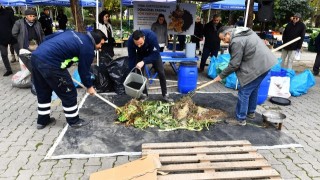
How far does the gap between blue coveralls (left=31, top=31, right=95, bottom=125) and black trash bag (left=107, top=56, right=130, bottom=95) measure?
1.83 metres

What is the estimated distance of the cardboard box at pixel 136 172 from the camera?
2.62 m

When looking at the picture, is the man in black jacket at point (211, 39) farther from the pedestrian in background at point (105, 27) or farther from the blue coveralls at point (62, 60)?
the blue coveralls at point (62, 60)

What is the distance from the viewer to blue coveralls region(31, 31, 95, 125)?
345 centimetres

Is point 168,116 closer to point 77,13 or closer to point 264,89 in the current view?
point 264,89

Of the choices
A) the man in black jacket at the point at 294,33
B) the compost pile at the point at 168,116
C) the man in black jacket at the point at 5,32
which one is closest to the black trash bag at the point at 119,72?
the compost pile at the point at 168,116

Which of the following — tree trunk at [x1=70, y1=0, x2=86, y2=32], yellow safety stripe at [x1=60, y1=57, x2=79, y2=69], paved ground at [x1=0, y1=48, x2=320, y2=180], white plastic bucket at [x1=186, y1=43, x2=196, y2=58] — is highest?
tree trunk at [x1=70, y1=0, x2=86, y2=32]

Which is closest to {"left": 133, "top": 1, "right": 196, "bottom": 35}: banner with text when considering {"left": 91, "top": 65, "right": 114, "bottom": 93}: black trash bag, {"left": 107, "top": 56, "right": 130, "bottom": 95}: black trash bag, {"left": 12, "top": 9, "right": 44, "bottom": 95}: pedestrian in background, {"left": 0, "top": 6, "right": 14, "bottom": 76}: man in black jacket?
{"left": 107, "top": 56, "right": 130, "bottom": 95}: black trash bag

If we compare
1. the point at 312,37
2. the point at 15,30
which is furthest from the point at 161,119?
the point at 312,37

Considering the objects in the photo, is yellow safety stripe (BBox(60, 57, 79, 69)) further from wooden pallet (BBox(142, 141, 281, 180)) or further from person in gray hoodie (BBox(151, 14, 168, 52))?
person in gray hoodie (BBox(151, 14, 168, 52))

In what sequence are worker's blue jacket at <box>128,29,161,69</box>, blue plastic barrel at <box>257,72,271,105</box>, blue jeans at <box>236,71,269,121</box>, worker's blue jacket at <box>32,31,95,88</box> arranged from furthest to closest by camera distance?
blue plastic barrel at <box>257,72,271,105</box> < worker's blue jacket at <box>128,29,161,69</box> < blue jeans at <box>236,71,269,121</box> < worker's blue jacket at <box>32,31,95,88</box>

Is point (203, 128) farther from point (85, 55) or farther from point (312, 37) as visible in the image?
point (312, 37)

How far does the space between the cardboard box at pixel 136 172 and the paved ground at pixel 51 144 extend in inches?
13.0

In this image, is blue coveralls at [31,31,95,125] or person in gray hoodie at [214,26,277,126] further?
person in gray hoodie at [214,26,277,126]

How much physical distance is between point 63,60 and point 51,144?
3.63ft
